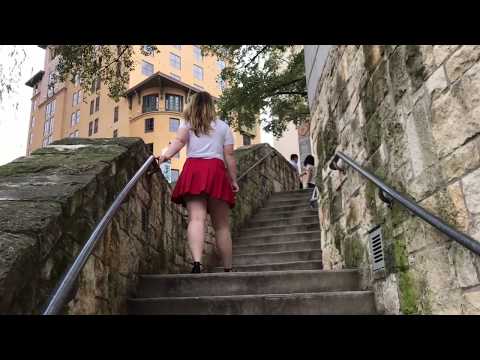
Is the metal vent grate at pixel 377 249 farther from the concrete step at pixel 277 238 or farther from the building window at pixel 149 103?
the building window at pixel 149 103

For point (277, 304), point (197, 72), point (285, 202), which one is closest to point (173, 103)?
point (197, 72)

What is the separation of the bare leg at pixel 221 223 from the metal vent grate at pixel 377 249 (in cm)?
116

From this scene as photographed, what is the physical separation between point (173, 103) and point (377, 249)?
95.5ft

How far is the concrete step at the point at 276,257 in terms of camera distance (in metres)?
4.74

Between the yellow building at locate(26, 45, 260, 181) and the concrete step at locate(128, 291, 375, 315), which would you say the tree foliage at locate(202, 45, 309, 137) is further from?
the yellow building at locate(26, 45, 260, 181)

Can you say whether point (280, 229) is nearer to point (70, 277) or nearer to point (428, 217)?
point (428, 217)

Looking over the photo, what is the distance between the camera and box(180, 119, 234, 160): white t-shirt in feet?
11.3

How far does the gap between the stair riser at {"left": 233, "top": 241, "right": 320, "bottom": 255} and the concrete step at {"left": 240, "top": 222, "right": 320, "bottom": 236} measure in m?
0.76

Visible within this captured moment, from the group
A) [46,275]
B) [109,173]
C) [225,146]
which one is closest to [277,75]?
[225,146]

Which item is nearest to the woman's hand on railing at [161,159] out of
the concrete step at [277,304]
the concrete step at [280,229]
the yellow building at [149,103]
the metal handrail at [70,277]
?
the concrete step at [277,304]

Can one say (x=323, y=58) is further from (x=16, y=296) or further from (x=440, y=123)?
(x=16, y=296)

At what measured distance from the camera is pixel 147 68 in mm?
32406

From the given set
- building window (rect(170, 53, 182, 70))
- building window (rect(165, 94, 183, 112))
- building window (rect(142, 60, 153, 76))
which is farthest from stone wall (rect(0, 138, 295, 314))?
building window (rect(170, 53, 182, 70))

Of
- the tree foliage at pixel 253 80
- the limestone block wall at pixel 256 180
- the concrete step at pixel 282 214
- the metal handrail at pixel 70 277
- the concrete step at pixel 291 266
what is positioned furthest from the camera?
the tree foliage at pixel 253 80
